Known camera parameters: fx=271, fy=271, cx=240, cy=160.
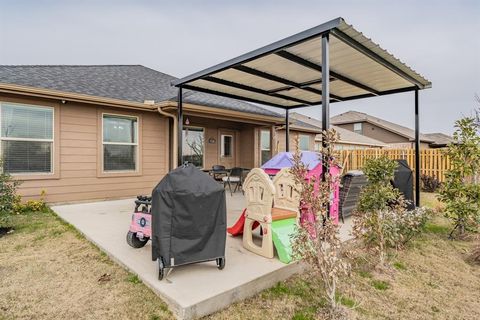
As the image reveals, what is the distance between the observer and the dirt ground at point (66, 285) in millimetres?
2256

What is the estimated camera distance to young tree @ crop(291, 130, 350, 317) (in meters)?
2.20

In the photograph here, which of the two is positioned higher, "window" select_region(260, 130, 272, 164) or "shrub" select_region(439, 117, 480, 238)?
"window" select_region(260, 130, 272, 164)

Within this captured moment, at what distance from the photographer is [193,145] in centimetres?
905

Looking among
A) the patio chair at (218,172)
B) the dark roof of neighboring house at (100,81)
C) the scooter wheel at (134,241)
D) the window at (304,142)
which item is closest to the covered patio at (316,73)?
the dark roof of neighboring house at (100,81)

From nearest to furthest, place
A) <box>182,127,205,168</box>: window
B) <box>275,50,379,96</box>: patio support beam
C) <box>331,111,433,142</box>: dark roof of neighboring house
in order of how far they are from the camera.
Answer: <box>275,50,379,96</box>: patio support beam, <box>182,127,205,168</box>: window, <box>331,111,433,142</box>: dark roof of neighboring house

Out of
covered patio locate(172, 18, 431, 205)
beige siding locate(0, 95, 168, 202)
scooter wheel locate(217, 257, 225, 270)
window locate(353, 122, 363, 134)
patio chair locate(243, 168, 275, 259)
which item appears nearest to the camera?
scooter wheel locate(217, 257, 225, 270)

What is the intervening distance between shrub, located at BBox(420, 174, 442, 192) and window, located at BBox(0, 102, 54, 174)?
1187 centimetres

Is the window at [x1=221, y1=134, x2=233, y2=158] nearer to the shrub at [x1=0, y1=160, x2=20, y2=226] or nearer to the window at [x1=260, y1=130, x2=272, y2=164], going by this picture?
the window at [x1=260, y1=130, x2=272, y2=164]

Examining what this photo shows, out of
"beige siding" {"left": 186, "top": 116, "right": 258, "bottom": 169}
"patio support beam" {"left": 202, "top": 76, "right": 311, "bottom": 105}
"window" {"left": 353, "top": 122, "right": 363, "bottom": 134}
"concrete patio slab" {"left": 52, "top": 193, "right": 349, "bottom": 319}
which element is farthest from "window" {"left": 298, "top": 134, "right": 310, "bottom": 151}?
"window" {"left": 353, "top": 122, "right": 363, "bottom": 134}

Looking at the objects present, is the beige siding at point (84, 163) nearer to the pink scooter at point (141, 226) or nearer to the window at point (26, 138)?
the window at point (26, 138)

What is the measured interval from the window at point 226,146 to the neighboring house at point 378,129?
1886 cm

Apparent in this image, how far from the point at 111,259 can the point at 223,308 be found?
1.70m

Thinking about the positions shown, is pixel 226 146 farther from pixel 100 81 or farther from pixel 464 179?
pixel 464 179

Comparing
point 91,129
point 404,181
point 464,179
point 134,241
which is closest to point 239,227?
point 134,241
